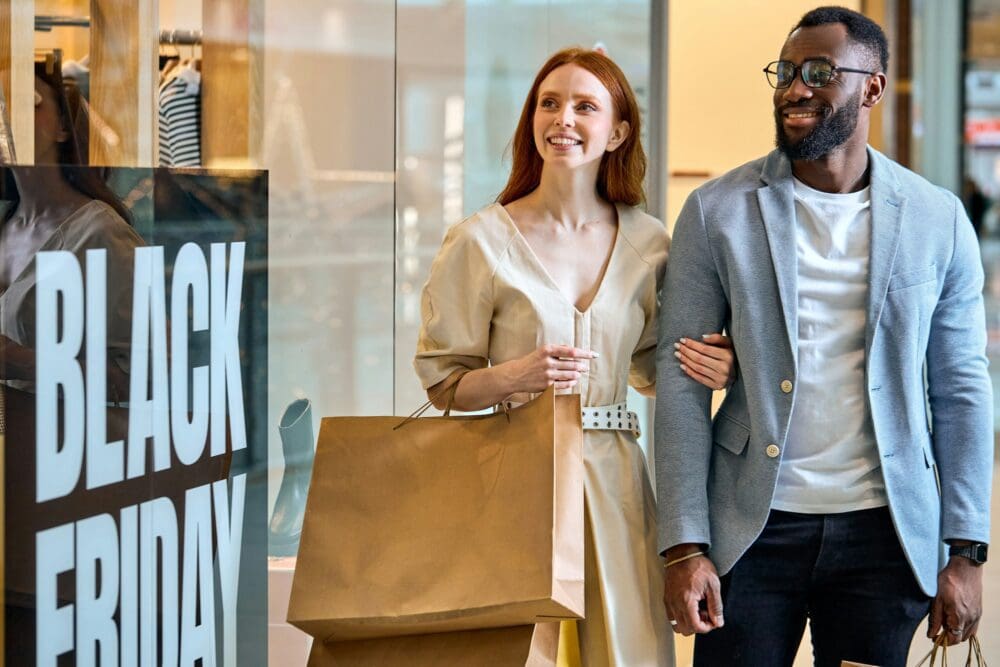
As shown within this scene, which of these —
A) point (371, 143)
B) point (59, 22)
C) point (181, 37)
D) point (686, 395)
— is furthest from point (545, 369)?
point (371, 143)

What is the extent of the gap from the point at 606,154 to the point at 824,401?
21.8 inches

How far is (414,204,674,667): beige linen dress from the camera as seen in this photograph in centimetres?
205

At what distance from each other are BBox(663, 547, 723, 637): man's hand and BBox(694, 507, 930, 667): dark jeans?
0.20ft

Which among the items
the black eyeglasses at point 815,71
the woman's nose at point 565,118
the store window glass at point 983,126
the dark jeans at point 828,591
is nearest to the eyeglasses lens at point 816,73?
the black eyeglasses at point 815,71

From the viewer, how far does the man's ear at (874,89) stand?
209cm

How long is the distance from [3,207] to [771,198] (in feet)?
3.78

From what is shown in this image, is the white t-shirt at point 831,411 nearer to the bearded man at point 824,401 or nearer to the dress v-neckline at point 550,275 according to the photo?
the bearded man at point 824,401

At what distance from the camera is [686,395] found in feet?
6.74

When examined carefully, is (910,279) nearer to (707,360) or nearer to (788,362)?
(788,362)

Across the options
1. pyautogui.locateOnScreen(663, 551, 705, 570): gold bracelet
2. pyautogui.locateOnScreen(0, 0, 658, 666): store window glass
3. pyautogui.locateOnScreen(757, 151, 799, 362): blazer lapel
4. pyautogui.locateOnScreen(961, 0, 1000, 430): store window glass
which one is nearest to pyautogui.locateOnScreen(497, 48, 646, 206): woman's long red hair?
pyautogui.locateOnScreen(757, 151, 799, 362): blazer lapel

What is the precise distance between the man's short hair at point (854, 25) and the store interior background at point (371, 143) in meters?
0.61

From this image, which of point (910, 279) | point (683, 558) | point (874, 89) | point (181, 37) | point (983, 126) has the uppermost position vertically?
point (983, 126)

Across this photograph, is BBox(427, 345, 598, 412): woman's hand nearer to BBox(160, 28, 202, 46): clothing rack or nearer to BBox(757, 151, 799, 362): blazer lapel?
BBox(757, 151, 799, 362): blazer lapel

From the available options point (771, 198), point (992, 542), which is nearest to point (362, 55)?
point (771, 198)
